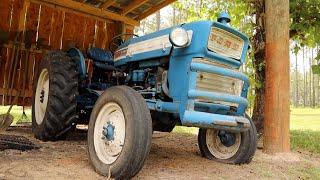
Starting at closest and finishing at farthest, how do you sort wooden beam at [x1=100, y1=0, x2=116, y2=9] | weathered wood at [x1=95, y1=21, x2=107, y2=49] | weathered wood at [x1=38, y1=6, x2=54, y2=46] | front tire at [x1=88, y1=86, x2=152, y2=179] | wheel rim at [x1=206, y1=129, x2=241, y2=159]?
1. front tire at [x1=88, y1=86, x2=152, y2=179]
2. wheel rim at [x1=206, y1=129, x2=241, y2=159]
3. weathered wood at [x1=38, y1=6, x2=54, y2=46]
4. wooden beam at [x1=100, y1=0, x2=116, y2=9]
5. weathered wood at [x1=95, y1=21, x2=107, y2=49]

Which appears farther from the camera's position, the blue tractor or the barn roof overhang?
the barn roof overhang

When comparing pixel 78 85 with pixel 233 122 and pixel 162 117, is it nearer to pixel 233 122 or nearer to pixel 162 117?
pixel 162 117

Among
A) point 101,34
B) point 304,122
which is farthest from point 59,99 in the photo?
point 304,122

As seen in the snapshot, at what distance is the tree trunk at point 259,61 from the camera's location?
7.86m

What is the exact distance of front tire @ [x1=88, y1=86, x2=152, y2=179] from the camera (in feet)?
11.1

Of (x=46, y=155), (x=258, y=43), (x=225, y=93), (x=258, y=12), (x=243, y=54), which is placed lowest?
(x=46, y=155)

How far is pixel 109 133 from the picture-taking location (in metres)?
3.79

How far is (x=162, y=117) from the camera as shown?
4.56 m

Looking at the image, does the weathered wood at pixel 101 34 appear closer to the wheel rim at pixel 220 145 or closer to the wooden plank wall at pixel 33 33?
the wooden plank wall at pixel 33 33

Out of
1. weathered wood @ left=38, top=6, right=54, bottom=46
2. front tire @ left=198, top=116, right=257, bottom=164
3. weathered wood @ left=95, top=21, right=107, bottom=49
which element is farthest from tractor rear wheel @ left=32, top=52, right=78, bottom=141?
weathered wood @ left=95, top=21, right=107, bottom=49

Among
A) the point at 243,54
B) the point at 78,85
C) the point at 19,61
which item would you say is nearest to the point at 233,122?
the point at 243,54

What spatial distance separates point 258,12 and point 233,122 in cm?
466

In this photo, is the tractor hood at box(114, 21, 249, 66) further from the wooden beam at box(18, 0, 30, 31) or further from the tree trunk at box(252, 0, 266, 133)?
the wooden beam at box(18, 0, 30, 31)

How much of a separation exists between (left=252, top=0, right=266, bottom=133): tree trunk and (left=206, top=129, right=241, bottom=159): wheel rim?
302 centimetres
